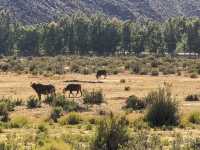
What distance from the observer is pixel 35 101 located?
31203 millimetres

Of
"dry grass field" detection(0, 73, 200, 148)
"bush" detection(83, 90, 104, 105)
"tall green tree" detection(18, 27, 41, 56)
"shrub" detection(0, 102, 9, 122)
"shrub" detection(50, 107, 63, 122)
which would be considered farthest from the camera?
"tall green tree" detection(18, 27, 41, 56)

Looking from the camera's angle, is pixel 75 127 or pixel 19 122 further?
pixel 19 122

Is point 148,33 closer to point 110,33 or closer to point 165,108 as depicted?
point 110,33

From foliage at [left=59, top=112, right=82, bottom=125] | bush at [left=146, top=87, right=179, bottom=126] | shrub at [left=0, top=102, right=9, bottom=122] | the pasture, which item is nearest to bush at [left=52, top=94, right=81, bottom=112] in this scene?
the pasture

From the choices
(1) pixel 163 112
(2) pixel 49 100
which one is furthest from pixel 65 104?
(1) pixel 163 112

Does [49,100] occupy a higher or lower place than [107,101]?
higher

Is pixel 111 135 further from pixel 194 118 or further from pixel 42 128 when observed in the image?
pixel 194 118

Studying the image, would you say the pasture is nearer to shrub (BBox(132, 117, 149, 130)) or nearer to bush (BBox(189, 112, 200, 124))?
shrub (BBox(132, 117, 149, 130))

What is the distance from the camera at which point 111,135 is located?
17.3 metres

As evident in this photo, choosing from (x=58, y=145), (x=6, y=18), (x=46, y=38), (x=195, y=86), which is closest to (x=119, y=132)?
(x=58, y=145)

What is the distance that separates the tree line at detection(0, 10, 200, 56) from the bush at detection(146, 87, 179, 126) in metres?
88.2

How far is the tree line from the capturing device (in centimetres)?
11462

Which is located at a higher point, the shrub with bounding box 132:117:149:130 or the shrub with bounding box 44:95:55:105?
the shrub with bounding box 132:117:149:130

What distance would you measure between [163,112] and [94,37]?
299 feet
